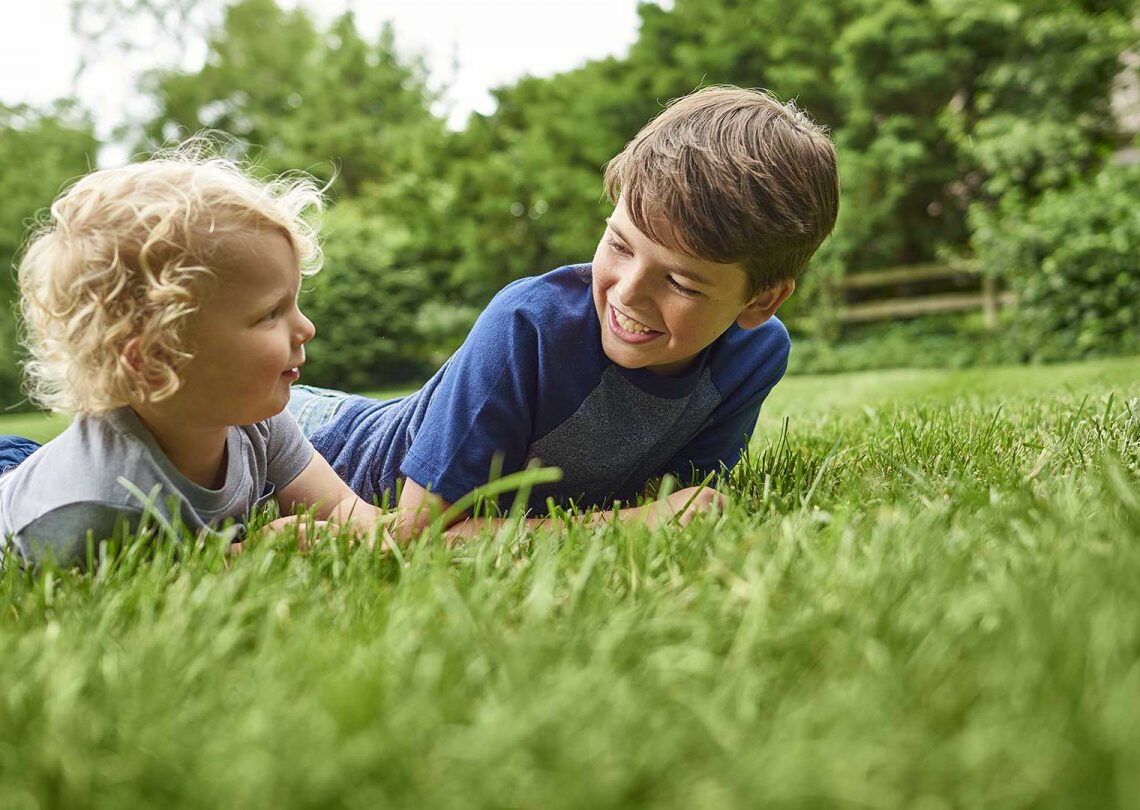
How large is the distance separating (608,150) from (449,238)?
480 centimetres

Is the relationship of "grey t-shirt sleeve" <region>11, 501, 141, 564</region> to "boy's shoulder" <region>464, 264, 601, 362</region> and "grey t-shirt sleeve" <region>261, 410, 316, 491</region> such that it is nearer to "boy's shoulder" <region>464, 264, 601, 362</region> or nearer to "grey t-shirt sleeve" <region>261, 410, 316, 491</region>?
"grey t-shirt sleeve" <region>261, 410, 316, 491</region>

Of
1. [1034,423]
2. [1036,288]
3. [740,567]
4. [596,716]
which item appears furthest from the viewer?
[1036,288]

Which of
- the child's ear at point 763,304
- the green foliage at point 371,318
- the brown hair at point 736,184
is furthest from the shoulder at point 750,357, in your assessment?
the green foliage at point 371,318

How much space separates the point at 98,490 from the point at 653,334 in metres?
1.23

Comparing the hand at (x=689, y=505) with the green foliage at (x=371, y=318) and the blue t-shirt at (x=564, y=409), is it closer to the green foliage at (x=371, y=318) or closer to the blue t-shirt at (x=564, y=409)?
the blue t-shirt at (x=564, y=409)

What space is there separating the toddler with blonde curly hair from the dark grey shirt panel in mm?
707

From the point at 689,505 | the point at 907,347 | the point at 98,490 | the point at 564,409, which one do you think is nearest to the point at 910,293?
the point at 907,347

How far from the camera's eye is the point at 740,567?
131 cm

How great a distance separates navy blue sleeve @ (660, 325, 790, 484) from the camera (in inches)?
99.6

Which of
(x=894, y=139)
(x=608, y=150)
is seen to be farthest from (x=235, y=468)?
(x=608, y=150)

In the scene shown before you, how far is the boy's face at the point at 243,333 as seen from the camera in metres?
1.81

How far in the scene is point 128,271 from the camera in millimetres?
1757

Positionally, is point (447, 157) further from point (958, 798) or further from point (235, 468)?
point (958, 798)

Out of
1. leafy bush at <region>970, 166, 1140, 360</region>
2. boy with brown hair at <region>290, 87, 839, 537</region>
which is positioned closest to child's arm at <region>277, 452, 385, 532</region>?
boy with brown hair at <region>290, 87, 839, 537</region>
